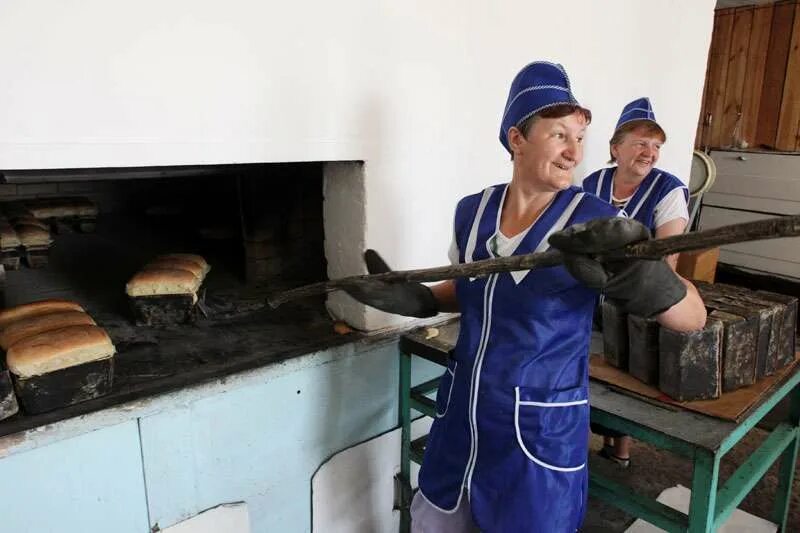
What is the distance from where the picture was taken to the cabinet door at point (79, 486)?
1.12 m

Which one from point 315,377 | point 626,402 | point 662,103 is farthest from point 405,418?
point 662,103

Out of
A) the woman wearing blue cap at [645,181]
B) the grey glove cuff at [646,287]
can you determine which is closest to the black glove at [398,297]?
the grey glove cuff at [646,287]

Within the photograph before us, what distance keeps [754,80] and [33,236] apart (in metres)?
5.20

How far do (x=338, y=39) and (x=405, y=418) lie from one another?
3.48 feet

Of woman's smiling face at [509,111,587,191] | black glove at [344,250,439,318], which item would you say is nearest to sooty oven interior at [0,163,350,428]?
black glove at [344,250,439,318]

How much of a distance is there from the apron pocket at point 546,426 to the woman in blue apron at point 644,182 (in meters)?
0.88

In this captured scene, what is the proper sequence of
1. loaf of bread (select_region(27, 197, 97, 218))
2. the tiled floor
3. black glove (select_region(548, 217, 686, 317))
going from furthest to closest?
loaf of bread (select_region(27, 197, 97, 218)) → the tiled floor → black glove (select_region(548, 217, 686, 317))

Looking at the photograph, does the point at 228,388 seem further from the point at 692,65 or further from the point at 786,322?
the point at 692,65

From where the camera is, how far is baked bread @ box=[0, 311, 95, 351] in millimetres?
1271

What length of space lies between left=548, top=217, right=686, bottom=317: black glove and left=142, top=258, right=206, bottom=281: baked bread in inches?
46.5

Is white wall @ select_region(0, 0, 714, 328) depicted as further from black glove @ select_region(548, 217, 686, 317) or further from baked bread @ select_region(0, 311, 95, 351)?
black glove @ select_region(548, 217, 686, 317)

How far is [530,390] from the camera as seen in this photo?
1.09 m

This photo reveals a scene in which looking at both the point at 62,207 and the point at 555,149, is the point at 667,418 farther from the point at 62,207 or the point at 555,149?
the point at 62,207

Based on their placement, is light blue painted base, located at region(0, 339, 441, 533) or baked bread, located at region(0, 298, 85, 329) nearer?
light blue painted base, located at region(0, 339, 441, 533)
